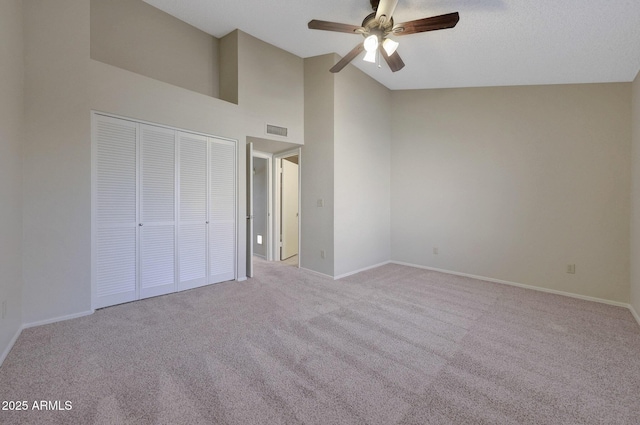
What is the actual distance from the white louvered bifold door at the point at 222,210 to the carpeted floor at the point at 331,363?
63 cm

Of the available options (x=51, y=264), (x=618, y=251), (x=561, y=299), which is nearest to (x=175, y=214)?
(x=51, y=264)

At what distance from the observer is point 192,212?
11.3 ft

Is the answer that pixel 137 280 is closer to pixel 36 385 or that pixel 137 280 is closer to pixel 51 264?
pixel 51 264

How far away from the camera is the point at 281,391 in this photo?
1.62 metres

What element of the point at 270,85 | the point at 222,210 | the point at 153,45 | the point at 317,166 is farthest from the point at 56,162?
the point at 317,166

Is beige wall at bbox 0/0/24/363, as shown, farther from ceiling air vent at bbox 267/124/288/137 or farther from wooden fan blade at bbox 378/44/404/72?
wooden fan blade at bbox 378/44/404/72

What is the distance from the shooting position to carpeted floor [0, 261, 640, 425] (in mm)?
1479

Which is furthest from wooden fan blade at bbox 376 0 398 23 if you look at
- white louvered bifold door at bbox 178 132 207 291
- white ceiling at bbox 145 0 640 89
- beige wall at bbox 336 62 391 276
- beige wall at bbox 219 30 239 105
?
white louvered bifold door at bbox 178 132 207 291

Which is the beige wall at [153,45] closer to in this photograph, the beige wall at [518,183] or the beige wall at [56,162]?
the beige wall at [56,162]

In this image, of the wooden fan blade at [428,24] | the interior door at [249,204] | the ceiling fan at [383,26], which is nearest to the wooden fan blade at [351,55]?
the ceiling fan at [383,26]

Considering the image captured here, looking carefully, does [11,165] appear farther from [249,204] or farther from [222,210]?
[249,204]

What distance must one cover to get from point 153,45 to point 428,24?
347 cm

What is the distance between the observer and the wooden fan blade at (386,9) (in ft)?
6.91

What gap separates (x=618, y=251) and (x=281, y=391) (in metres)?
4.22
